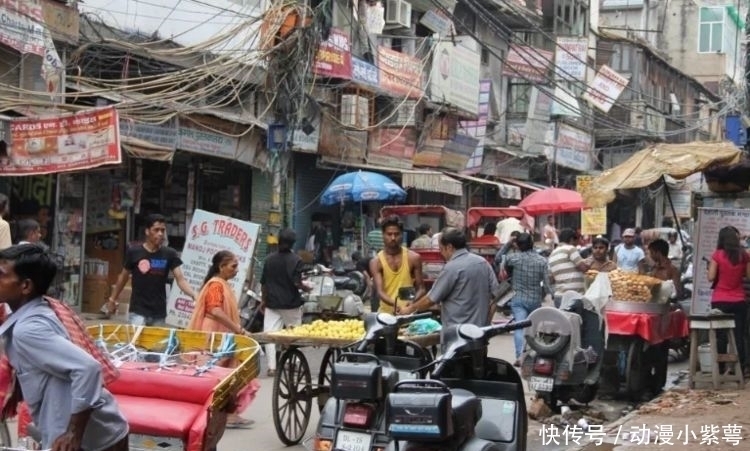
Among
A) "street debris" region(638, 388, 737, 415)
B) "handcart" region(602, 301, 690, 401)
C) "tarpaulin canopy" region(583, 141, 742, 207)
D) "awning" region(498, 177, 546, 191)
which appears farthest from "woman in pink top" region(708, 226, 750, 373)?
"awning" region(498, 177, 546, 191)

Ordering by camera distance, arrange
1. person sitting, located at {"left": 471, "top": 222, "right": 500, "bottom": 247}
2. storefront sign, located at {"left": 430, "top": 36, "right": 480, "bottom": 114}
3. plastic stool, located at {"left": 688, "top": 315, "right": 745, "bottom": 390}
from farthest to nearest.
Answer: storefront sign, located at {"left": 430, "top": 36, "right": 480, "bottom": 114} → person sitting, located at {"left": 471, "top": 222, "right": 500, "bottom": 247} → plastic stool, located at {"left": 688, "top": 315, "right": 745, "bottom": 390}

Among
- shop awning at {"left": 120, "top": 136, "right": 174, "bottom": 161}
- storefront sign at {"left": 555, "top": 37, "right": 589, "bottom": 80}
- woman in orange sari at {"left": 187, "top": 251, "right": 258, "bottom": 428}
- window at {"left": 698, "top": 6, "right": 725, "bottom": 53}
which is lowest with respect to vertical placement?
woman in orange sari at {"left": 187, "top": 251, "right": 258, "bottom": 428}

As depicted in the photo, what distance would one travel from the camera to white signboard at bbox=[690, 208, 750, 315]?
484 inches

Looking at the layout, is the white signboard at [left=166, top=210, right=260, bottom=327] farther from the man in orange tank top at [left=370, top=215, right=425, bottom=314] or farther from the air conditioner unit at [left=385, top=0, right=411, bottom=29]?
the air conditioner unit at [left=385, top=0, right=411, bottom=29]

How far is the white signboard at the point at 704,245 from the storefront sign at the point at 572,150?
70.7 ft

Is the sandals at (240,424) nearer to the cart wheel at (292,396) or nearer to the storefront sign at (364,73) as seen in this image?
the cart wheel at (292,396)

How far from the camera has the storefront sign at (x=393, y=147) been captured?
928 inches

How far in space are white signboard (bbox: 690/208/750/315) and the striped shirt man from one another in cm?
132

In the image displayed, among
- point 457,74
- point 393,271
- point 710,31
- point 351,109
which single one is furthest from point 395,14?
point 710,31

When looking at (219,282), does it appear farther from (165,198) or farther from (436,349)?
(165,198)

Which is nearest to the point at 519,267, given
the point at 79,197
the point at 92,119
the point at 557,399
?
the point at 557,399

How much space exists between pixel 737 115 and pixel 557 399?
31.5 ft

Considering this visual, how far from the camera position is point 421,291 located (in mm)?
9758

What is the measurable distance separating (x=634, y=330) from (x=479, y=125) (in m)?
18.3
